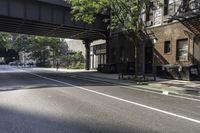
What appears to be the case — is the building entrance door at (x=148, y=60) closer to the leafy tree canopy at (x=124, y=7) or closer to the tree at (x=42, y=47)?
the leafy tree canopy at (x=124, y=7)

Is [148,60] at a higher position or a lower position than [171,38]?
lower

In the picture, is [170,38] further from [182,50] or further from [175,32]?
[182,50]

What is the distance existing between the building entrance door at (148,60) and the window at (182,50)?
197 inches

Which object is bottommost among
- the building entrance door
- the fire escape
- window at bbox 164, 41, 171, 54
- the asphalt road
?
the asphalt road

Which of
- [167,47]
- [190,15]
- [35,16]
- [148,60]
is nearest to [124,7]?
[190,15]

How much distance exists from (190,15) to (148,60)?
365 inches

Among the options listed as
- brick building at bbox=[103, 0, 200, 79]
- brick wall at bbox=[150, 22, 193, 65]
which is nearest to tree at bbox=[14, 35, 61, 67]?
brick building at bbox=[103, 0, 200, 79]

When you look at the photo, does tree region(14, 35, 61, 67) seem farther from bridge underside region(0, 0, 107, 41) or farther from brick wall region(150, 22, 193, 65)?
brick wall region(150, 22, 193, 65)

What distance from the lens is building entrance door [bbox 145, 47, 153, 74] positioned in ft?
116

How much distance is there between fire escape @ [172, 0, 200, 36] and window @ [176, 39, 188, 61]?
4.77ft

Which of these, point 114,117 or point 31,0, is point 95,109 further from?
point 31,0

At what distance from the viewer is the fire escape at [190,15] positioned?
1063 inches

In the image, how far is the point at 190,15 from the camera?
90.3 ft

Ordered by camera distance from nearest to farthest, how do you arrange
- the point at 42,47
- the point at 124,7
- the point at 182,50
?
the point at 124,7
the point at 182,50
the point at 42,47
